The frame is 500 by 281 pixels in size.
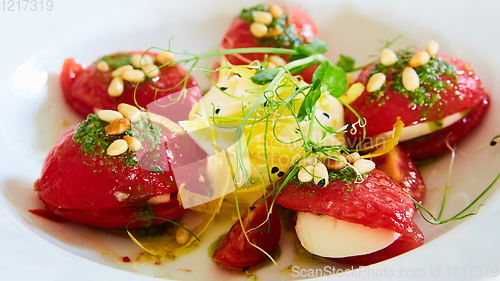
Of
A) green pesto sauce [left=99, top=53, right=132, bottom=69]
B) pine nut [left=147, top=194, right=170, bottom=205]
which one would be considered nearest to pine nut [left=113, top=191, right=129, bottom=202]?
pine nut [left=147, top=194, right=170, bottom=205]

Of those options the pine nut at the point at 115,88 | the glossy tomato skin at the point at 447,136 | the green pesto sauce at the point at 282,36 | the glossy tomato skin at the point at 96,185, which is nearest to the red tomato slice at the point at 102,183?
the glossy tomato skin at the point at 96,185

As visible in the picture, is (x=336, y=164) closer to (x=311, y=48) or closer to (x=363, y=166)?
(x=363, y=166)

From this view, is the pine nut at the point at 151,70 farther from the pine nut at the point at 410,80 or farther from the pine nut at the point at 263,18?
the pine nut at the point at 410,80

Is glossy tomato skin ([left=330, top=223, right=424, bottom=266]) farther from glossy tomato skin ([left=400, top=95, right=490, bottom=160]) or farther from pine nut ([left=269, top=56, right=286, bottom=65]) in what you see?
pine nut ([left=269, top=56, right=286, bottom=65])

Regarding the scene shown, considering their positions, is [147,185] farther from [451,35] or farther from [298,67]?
[451,35]

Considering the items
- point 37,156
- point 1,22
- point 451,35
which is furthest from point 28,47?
point 451,35
